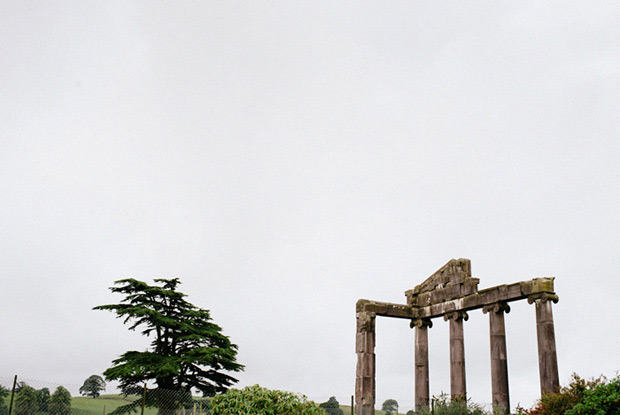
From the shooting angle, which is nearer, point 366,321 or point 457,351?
point 457,351

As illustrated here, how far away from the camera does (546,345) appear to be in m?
21.8

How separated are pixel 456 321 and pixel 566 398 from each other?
26.6ft

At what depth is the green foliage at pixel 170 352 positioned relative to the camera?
37125 millimetres

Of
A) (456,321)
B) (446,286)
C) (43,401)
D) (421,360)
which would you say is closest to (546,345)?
(456,321)

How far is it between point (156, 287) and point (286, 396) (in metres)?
24.3

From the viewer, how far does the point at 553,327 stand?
2192cm

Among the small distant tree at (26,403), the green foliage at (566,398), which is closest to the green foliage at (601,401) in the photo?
the green foliage at (566,398)

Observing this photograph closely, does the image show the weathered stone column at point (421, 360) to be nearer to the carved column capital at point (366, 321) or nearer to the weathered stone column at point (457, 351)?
the weathered stone column at point (457, 351)

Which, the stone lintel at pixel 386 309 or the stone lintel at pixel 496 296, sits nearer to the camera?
the stone lintel at pixel 496 296

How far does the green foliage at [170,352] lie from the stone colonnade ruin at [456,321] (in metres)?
12.6

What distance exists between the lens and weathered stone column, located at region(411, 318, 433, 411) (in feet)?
93.7

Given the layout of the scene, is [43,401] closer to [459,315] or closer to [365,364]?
[365,364]

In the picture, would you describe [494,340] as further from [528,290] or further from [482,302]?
[528,290]

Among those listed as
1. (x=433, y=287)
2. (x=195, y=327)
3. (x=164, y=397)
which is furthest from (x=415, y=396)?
(x=195, y=327)
